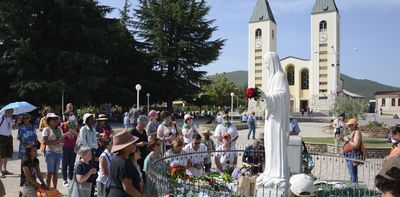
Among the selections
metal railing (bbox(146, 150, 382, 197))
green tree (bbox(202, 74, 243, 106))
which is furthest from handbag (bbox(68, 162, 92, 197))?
green tree (bbox(202, 74, 243, 106))

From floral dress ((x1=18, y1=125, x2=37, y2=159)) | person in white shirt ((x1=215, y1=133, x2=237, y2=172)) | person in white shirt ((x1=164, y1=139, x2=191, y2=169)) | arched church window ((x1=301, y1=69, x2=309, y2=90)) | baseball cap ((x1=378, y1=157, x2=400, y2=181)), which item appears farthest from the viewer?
arched church window ((x1=301, y1=69, x2=309, y2=90))

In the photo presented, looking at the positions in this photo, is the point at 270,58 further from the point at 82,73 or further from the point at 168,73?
the point at 168,73

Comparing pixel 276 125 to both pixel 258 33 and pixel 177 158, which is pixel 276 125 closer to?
pixel 177 158

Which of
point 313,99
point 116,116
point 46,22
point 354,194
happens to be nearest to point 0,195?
point 354,194

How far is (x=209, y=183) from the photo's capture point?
26.6 ft

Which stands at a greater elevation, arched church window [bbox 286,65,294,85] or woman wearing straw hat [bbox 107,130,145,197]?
arched church window [bbox 286,65,294,85]

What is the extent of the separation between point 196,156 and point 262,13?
74178 millimetres

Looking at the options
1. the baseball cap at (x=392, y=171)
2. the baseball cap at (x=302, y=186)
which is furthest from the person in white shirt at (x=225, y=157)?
the baseball cap at (x=392, y=171)

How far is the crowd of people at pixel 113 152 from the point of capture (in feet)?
17.0

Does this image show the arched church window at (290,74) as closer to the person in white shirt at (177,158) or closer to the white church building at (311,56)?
the white church building at (311,56)

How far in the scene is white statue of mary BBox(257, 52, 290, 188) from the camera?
6445 mm

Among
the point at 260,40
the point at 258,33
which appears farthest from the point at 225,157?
the point at 258,33

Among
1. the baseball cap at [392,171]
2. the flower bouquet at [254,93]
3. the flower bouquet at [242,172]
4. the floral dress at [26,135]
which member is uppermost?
the flower bouquet at [254,93]

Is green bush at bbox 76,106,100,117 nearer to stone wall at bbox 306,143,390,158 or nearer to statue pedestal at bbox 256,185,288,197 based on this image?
stone wall at bbox 306,143,390,158
